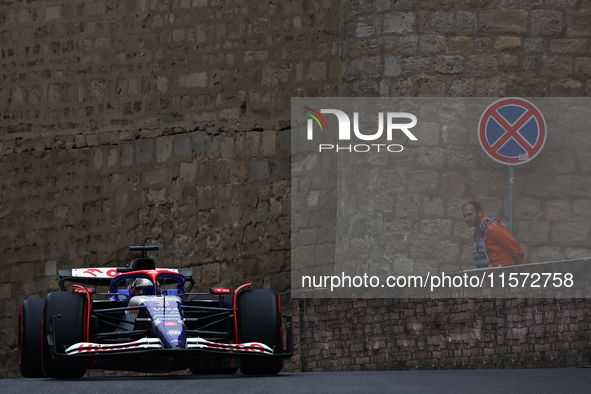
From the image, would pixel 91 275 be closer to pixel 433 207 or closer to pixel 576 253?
pixel 433 207

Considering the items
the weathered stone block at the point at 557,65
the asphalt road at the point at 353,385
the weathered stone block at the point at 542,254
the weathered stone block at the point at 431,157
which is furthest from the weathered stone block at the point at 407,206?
the asphalt road at the point at 353,385

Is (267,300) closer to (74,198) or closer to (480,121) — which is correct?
(480,121)

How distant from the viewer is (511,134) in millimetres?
11047

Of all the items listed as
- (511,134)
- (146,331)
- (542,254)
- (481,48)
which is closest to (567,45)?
(481,48)

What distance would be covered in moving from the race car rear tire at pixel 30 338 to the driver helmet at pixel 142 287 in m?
0.84

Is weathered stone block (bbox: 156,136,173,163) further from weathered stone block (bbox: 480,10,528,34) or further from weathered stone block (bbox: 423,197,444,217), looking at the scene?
weathered stone block (bbox: 480,10,528,34)

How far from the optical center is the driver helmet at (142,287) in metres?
9.05

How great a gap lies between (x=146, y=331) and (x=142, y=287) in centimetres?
91

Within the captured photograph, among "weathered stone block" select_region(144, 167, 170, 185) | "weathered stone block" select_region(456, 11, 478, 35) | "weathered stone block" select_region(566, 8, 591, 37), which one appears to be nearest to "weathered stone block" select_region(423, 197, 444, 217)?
"weathered stone block" select_region(456, 11, 478, 35)

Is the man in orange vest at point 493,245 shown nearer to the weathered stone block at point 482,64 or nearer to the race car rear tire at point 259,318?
the weathered stone block at point 482,64

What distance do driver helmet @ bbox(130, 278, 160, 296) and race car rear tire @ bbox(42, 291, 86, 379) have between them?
0.92 meters

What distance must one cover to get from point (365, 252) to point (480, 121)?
5.94 feet

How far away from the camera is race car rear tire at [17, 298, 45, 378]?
8516mm

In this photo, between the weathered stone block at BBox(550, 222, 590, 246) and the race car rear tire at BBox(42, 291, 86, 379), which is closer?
the race car rear tire at BBox(42, 291, 86, 379)
